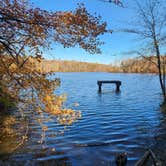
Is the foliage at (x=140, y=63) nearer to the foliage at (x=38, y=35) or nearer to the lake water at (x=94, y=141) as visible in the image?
the lake water at (x=94, y=141)

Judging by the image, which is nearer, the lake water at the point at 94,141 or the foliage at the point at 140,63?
the lake water at the point at 94,141

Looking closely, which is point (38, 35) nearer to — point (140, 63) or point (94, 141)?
point (94, 141)

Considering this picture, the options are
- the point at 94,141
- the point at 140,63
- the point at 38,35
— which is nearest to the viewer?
the point at 38,35

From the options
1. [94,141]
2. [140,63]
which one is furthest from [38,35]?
[140,63]

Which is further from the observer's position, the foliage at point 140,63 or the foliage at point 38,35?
the foliage at point 140,63

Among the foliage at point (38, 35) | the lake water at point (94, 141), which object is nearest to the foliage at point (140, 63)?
the lake water at point (94, 141)

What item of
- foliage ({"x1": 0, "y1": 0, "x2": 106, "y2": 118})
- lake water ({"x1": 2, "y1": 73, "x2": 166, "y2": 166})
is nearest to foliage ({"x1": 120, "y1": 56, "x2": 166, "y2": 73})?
lake water ({"x1": 2, "y1": 73, "x2": 166, "y2": 166})

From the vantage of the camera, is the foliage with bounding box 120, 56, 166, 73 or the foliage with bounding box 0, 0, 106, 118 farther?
the foliage with bounding box 120, 56, 166, 73

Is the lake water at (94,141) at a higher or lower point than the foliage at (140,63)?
lower

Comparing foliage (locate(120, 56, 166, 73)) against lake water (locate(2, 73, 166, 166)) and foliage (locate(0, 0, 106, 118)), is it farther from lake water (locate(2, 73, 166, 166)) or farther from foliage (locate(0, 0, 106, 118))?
foliage (locate(0, 0, 106, 118))

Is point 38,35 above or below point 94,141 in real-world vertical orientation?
above

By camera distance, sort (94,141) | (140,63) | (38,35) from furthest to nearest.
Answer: (140,63), (94,141), (38,35)

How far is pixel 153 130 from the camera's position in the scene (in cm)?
1686

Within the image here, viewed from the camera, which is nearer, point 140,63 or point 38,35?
point 38,35
